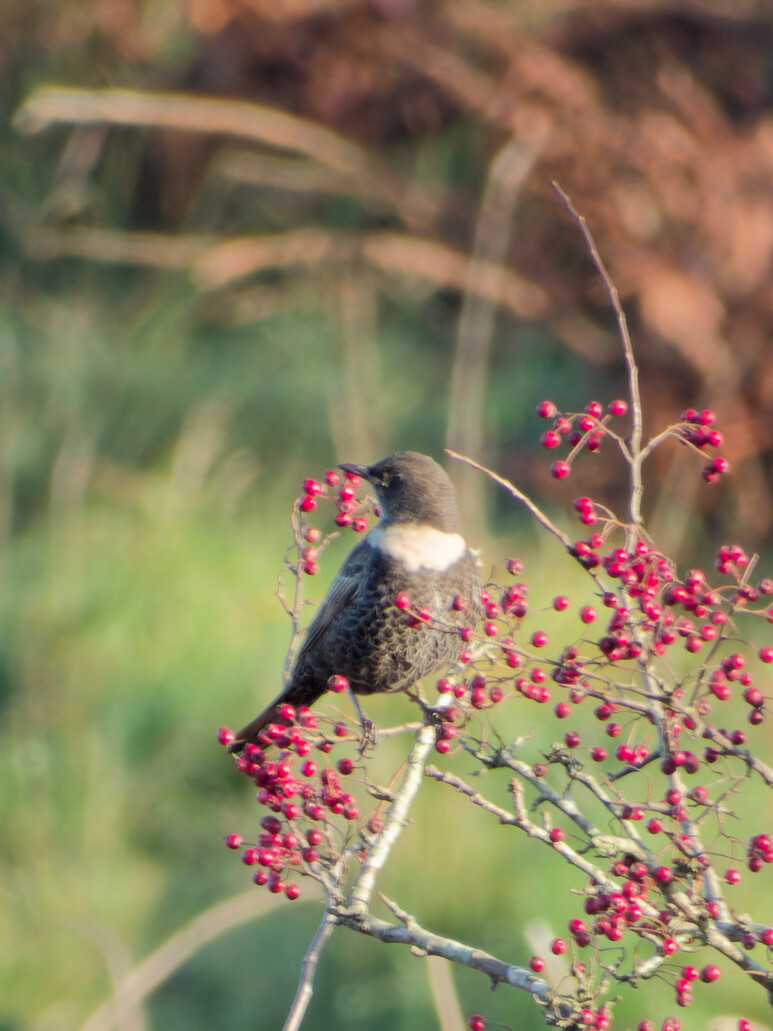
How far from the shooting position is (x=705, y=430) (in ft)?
6.12

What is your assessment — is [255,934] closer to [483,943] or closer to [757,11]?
[483,943]

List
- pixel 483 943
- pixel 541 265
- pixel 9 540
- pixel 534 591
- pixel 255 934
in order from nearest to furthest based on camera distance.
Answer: pixel 483 943, pixel 255 934, pixel 534 591, pixel 9 540, pixel 541 265

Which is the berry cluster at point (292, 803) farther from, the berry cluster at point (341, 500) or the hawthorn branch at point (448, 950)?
the berry cluster at point (341, 500)

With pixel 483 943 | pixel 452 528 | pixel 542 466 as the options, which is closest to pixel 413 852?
pixel 483 943

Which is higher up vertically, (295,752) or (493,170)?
(493,170)

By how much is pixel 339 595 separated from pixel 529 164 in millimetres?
5084

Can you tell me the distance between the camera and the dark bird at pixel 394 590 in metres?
2.82

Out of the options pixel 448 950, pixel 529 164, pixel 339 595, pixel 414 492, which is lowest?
pixel 448 950

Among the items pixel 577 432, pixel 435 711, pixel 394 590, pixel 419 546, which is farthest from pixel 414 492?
pixel 577 432

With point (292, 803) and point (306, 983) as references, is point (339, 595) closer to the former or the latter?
point (292, 803)

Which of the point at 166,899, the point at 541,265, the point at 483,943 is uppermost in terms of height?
the point at 541,265

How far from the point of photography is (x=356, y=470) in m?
2.87

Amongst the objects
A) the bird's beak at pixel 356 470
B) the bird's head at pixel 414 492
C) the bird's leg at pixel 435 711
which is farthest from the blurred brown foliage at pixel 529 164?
the bird's leg at pixel 435 711

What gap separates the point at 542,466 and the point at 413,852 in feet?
10.0
